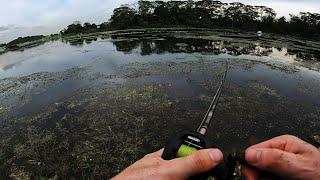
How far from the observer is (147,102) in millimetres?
15852

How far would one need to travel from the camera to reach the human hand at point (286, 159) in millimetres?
2049

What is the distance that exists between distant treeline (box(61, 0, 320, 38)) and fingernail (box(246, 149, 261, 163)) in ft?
205

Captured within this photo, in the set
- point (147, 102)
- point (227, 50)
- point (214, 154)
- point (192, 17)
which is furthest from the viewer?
point (192, 17)

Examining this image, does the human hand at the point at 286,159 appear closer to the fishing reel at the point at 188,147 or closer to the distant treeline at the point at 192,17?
the fishing reel at the point at 188,147

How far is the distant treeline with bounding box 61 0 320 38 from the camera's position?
63406 mm

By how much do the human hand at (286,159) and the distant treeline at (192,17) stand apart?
62274mm

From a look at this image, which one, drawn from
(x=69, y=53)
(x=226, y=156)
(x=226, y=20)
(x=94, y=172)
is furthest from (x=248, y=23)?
(x=226, y=156)

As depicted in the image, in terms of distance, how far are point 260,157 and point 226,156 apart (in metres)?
0.23

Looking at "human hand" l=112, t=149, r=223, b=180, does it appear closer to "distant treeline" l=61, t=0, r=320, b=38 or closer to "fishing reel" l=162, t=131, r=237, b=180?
"fishing reel" l=162, t=131, r=237, b=180

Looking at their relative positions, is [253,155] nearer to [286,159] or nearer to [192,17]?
[286,159]

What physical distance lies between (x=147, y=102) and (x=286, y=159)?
1387 centimetres

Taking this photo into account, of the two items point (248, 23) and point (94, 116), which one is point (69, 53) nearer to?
point (94, 116)

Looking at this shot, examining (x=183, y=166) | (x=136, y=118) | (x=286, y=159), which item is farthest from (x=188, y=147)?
(x=136, y=118)

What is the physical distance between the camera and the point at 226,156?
7.04 feet
